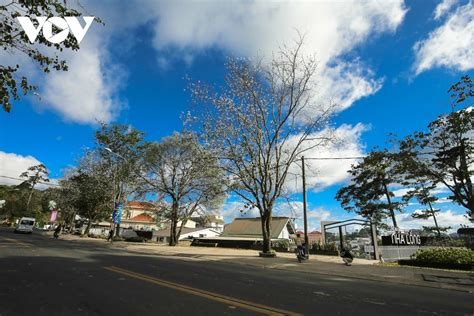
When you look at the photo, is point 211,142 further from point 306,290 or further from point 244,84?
point 306,290

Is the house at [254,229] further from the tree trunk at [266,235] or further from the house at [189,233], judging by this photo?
the tree trunk at [266,235]

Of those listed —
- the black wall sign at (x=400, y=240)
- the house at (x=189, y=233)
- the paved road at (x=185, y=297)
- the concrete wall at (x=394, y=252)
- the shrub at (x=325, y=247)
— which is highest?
the house at (x=189, y=233)

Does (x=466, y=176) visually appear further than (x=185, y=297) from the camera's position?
Yes

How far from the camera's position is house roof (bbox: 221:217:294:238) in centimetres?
5098

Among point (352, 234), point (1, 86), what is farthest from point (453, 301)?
point (352, 234)

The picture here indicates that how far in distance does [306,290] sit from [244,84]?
17514 mm

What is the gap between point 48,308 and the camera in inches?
219

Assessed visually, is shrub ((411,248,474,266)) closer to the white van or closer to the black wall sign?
the black wall sign

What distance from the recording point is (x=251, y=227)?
54.8 meters

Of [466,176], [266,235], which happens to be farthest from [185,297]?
[466,176]

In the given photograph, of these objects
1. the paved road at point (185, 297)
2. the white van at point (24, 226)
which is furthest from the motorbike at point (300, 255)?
the white van at point (24, 226)

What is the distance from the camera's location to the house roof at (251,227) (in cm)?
5098

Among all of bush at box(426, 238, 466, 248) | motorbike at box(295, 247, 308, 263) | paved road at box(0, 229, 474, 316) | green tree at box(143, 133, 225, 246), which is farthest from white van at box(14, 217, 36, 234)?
bush at box(426, 238, 466, 248)

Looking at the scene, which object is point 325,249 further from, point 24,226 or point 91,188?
point 24,226
